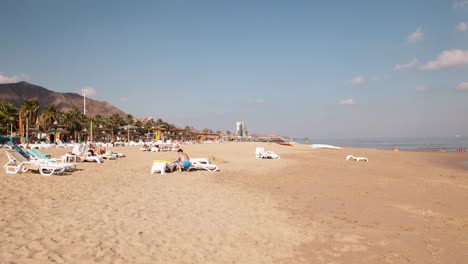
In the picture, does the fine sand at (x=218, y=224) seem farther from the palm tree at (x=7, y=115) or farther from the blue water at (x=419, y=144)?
the blue water at (x=419, y=144)

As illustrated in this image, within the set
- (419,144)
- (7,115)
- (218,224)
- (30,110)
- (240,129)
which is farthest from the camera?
(240,129)

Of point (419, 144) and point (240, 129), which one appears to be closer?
point (419, 144)

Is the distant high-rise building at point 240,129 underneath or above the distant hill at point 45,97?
underneath

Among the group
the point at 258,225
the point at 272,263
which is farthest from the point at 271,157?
the point at 272,263

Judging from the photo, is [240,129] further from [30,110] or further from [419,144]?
[30,110]

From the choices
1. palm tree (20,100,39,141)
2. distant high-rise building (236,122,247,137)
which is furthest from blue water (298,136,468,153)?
palm tree (20,100,39,141)

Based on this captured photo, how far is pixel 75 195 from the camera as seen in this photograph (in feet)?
22.6

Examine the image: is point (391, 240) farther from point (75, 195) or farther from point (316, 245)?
point (75, 195)

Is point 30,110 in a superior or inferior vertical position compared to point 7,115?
superior

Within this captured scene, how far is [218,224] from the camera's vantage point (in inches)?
206

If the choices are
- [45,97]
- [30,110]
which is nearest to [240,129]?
[30,110]

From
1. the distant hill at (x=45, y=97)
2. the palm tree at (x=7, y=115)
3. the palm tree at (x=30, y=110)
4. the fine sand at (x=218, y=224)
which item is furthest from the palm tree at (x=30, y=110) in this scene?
the distant hill at (x=45, y=97)

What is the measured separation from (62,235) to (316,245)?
3463 mm

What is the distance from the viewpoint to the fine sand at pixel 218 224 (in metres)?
3.89
